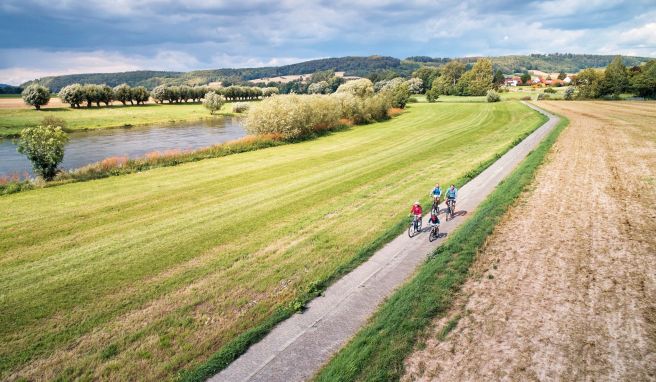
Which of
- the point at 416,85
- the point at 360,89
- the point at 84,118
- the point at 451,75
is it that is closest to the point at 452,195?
the point at 360,89

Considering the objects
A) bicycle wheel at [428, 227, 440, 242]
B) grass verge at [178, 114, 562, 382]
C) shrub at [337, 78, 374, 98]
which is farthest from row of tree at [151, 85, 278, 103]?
bicycle wheel at [428, 227, 440, 242]

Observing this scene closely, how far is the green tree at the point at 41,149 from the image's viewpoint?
25.4 meters

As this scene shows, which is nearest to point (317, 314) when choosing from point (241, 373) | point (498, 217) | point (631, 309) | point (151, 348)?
point (241, 373)

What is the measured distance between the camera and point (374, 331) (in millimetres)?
9406

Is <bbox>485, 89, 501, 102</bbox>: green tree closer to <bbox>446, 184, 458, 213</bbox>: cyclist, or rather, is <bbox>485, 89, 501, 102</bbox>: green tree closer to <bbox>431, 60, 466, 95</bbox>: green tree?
<bbox>431, 60, 466, 95</bbox>: green tree

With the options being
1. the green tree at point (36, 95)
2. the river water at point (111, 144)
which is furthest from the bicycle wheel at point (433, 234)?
the green tree at point (36, 95)

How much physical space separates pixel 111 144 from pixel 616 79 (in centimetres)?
12406

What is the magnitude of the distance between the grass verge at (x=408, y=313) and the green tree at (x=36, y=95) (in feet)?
384

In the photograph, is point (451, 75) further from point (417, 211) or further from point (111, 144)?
point (417, 211)

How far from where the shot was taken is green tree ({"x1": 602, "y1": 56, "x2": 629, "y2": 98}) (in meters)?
97.4

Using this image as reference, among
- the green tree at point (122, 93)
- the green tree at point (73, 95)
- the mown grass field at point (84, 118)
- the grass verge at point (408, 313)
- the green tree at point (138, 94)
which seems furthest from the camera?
the green tree at point (138, 94)

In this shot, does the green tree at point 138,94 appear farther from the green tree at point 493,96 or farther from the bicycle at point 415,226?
the bicycle at point 415,226

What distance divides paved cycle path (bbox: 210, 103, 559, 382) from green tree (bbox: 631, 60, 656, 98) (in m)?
109

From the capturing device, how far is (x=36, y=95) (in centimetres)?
9331
